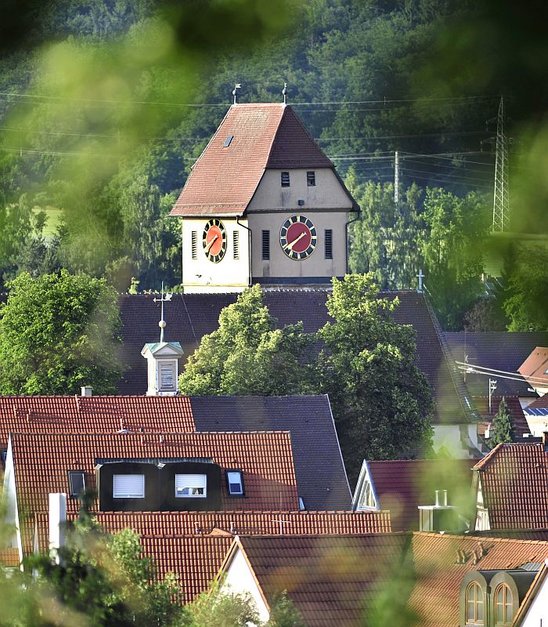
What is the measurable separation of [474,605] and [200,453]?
14742mm

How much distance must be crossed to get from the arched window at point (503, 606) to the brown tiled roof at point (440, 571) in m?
0.19

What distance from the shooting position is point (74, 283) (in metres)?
31.6

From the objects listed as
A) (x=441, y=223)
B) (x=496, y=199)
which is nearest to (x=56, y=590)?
(x=441, y=223)

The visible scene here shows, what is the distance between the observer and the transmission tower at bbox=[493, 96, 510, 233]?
1.89 metres

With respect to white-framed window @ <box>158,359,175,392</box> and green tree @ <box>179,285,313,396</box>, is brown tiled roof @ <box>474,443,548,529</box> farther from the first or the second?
white-framed window @ <box>158,359,175,392</box>

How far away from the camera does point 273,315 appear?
38.9 metres

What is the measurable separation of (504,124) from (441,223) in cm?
44

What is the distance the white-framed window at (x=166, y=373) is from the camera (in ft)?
116

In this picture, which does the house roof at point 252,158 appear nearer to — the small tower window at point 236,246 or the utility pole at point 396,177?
the small tower window at point 236,246

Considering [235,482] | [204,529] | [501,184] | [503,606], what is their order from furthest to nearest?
[235,482] < [204,529] < [503,606] < [501,184]

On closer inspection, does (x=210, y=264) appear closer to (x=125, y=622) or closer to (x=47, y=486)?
(x=47, y=486)

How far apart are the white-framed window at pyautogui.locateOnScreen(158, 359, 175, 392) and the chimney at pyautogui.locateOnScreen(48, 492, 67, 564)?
26347mm

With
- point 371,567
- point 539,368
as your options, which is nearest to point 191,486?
point 371,567

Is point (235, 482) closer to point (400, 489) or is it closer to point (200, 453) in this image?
point (200, 453)
